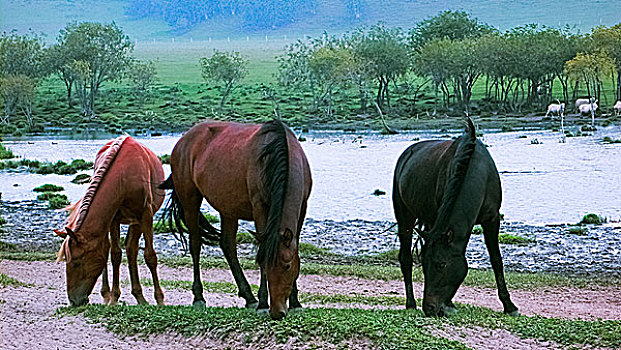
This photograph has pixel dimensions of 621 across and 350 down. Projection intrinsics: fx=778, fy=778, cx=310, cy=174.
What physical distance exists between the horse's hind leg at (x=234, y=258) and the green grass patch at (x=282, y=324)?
274 mm

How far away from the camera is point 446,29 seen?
110 metres

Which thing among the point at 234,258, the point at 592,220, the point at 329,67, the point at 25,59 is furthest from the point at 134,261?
the point at 25,59

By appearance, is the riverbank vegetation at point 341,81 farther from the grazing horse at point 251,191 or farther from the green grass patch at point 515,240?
the grazing horse at point 251,191

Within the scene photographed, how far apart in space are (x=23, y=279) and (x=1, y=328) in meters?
4.56

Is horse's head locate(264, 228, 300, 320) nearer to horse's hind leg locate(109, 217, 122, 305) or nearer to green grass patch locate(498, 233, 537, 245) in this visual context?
horse's hind leg locate(109, 217, 122, 305)

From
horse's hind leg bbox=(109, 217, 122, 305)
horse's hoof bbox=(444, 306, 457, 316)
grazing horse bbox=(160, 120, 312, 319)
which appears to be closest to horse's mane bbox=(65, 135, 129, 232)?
horse's hind leg bbox=(109, 217, 122, 305)

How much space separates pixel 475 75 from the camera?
8181 cm

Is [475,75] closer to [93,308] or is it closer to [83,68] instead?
[83,68]

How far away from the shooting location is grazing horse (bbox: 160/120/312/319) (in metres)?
7.21

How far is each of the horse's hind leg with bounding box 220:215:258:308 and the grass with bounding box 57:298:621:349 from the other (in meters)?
0.28

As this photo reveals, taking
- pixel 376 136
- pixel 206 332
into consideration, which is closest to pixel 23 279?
pixel 206 332

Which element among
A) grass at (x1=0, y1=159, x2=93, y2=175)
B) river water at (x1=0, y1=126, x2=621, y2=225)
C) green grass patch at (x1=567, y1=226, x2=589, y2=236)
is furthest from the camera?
grass at (x1=0, y1=159, x2=93, y2=175)

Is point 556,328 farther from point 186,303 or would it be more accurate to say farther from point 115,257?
point 115,257

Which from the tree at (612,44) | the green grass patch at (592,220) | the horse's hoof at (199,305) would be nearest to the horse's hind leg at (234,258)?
the horse's hoof at (199,305)
